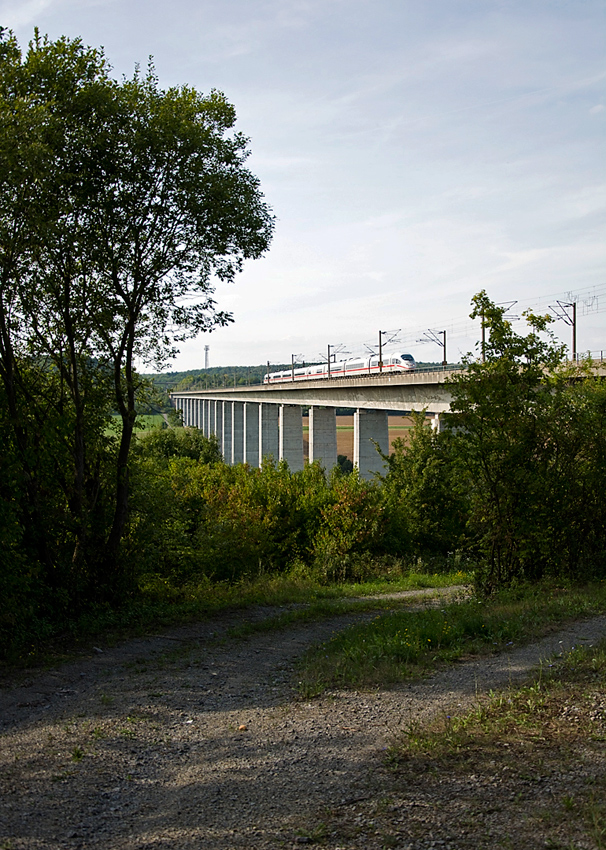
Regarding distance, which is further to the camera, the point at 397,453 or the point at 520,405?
the point at 397,453

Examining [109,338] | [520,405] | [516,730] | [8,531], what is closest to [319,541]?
[520,405]

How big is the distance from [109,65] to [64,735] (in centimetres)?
871

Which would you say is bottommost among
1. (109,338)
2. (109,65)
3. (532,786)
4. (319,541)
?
(319,541)

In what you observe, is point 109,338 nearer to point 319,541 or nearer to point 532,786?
point 532,786

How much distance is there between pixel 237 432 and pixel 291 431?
18.6 meters

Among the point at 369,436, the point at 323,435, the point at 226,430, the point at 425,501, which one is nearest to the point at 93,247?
the point at 425,501

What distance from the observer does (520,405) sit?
39.1ft

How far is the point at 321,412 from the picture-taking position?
49188 mm

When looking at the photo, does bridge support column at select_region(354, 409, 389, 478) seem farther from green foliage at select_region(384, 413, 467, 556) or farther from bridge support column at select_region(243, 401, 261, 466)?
bridge support column at select_region(243, 401, 261, 466)

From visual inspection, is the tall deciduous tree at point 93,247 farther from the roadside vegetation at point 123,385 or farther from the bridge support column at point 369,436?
the bridge support column at point 369,436

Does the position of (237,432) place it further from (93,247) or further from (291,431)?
(93,247)

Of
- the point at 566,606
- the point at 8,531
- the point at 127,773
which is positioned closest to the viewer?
the point at 127,773

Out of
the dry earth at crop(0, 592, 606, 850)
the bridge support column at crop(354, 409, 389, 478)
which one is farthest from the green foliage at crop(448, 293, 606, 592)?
the bridge support column at crop(354, 409, 389, 478)

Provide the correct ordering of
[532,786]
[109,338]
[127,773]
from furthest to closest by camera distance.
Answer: [109,338]
[127,773]
[532,786]
